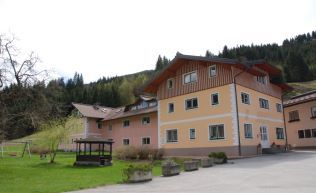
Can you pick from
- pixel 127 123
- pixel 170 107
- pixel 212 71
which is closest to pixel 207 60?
pixel 212 71

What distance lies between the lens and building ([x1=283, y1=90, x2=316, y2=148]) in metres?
37.0

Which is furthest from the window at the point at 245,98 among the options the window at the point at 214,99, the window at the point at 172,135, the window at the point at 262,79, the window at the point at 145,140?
the window at the point at 145,140

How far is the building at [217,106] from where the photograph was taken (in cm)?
2653

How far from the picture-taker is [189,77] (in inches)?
1205

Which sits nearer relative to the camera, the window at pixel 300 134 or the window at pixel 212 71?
the window at pixel 212 71

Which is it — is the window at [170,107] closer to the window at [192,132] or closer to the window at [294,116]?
the window at [192,132]

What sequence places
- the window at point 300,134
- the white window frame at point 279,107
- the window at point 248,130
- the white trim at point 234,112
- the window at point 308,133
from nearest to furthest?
the white trim at point 234,112 → the window at point 248,130 → the white window frame at point 279,107 → the window at point 308,133 → the window at point 300,134

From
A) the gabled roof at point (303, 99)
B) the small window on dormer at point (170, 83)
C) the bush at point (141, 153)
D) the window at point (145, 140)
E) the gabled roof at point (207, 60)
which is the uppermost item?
the gabled roof at point (207, 60)

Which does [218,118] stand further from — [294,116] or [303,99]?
[294,116]

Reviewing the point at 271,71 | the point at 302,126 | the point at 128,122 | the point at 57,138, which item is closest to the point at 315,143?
the point at 302,126

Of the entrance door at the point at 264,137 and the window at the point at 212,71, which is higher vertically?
the window at the point at 212,71

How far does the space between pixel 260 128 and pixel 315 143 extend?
11.6 metres

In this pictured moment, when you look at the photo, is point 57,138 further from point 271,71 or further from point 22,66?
point 271,71

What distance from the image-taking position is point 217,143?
26953 millimetres
